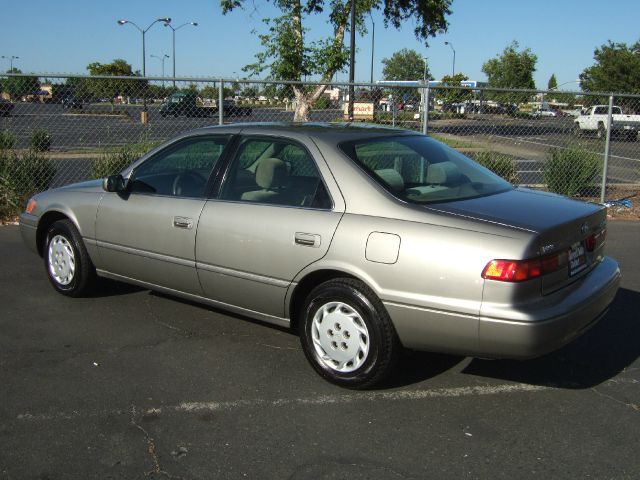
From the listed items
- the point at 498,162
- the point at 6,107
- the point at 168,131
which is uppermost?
the point at 6,107

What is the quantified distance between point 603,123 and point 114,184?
44.1 feet

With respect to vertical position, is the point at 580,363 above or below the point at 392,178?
below

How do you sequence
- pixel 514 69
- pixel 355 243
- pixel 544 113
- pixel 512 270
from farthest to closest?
pixel 514 69
pixel 544 113
pixel 355 243
pixel 512 270

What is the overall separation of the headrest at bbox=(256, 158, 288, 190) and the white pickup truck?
27.0ft

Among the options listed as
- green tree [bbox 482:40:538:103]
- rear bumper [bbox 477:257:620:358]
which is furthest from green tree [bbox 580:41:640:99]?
rear bumper [bbox 477:257:620:358]

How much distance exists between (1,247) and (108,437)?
5153mm

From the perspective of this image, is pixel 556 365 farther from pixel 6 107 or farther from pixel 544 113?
pixel 6 107

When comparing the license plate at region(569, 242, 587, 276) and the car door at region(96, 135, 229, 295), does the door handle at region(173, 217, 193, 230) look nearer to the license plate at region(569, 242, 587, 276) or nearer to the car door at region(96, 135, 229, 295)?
the car door at region(96, 135, 229, 295)

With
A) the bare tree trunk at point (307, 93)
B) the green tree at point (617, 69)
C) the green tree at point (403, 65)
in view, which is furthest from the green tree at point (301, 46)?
the green tree at point (403, 65)

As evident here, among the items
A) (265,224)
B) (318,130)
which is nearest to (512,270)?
(265,224)

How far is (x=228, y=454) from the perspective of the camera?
3.22 metres

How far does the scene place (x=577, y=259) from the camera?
153 inches

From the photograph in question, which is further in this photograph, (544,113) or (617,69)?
(617,69)

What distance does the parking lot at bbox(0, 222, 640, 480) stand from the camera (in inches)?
124
